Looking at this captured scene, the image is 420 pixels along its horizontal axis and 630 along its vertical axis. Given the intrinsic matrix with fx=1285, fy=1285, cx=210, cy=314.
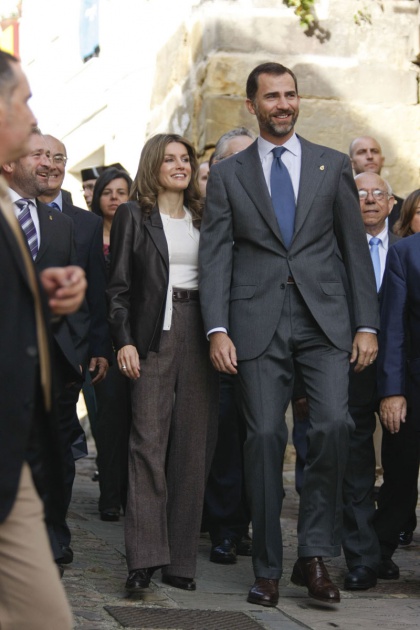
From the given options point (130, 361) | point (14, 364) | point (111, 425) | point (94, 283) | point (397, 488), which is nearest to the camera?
point (14, 364)

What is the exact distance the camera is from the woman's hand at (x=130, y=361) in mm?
5562

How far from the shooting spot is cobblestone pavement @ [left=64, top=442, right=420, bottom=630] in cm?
505

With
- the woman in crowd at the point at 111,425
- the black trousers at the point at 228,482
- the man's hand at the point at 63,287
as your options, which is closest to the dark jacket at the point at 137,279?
the black trousers at the point at 228,482

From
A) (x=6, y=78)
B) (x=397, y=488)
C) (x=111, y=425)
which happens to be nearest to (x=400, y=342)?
(x=397, y=488)

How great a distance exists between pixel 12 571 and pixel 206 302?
2706 millimetres

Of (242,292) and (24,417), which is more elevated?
(242,292)

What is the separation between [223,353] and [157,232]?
0.68 m

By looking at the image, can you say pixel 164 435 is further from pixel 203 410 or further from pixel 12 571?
pixel 12 571

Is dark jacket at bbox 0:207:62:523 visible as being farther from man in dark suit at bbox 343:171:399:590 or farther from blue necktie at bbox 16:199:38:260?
man in dark suit at bbox 343:171:399:590

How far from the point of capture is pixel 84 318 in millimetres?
5977

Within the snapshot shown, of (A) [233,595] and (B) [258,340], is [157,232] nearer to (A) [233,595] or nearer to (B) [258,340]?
(B) [258,340]

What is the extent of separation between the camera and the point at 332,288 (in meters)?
5.61

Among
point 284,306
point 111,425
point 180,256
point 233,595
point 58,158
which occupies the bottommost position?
point 233,595

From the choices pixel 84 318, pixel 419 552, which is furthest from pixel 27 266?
pixel 419 552
